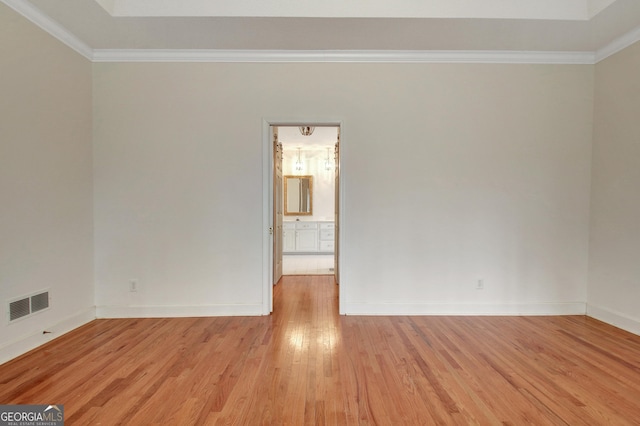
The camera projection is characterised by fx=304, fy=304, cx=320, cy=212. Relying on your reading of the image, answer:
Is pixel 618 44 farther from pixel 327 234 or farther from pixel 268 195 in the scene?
pixel 327 234

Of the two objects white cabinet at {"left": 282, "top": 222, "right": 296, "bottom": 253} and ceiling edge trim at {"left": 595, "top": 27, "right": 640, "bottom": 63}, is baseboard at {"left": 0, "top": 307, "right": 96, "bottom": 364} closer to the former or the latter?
white cabinet at {"left": 282, "top": 222, "right": 296, "bottom": 253}

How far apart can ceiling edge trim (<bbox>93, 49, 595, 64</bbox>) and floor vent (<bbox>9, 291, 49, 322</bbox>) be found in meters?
2.49

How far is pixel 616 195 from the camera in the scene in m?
3.15

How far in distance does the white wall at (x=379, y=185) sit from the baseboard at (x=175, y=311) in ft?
0.07

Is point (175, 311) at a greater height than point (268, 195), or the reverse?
point (268, 195)

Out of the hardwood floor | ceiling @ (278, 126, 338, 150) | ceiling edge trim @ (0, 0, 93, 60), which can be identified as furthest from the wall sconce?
the hardwood floor

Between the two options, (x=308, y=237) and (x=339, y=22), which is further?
(x=308, y=237)

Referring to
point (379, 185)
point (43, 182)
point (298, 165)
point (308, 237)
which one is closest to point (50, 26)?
point (43, 182)

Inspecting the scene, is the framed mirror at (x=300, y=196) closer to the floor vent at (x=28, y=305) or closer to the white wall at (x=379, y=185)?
the white wall at (x=379, y=185)

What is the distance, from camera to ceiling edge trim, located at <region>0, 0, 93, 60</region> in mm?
2496

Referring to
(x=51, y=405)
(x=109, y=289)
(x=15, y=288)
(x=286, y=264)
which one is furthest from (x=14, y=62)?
(x=286, y=264)

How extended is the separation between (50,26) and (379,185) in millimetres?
3486

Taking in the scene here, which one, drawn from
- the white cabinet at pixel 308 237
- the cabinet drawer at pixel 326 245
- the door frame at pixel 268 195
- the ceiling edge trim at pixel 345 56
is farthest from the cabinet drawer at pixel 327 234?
the ceiling edge trim at pixel 345 56

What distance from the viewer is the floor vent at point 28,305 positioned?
2473 mm
